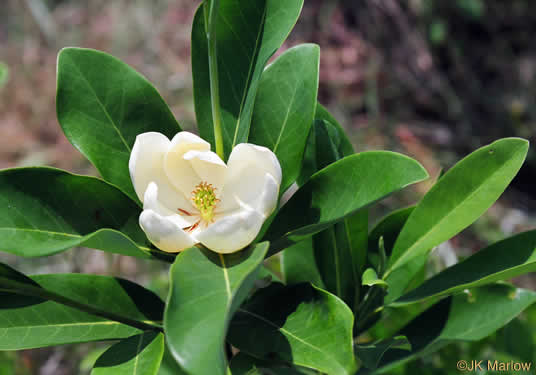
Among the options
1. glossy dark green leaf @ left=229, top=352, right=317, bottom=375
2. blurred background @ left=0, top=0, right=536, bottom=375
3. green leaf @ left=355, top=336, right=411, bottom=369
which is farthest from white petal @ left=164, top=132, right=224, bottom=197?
blurred background @ left=0, top=0, right=536, bottom=375

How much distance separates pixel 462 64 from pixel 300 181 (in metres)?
3.78

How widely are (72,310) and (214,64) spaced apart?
1.57 ft

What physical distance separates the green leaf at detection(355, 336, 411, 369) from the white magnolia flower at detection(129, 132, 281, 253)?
29 cm

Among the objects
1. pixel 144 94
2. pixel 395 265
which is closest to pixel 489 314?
pixel 395 265

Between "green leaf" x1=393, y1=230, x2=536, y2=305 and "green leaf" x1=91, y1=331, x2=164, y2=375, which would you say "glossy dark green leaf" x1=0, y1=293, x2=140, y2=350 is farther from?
"green leaf" x1=393, y1=230, x2=536, y2=305

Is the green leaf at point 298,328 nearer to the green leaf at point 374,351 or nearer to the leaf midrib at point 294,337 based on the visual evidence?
the leaf midrib at point 294,337

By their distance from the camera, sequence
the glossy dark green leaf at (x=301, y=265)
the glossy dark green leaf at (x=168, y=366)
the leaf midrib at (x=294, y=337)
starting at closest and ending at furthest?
the leaf midrib at (x=294, y=337), the glossy dark green leaf at (x=301, y=265), the glossy dark green leaf at (x=168, y=366)

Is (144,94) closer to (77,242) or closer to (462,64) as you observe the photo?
(77,242)

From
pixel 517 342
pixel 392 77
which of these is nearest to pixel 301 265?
pixel 517 342

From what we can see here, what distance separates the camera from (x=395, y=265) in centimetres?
103

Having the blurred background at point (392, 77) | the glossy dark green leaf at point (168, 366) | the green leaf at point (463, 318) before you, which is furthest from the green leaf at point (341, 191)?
the blurred background at point (392, 77)

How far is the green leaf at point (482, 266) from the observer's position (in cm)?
93

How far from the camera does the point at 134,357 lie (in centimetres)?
84

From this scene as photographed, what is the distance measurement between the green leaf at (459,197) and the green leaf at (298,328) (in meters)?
0.23
